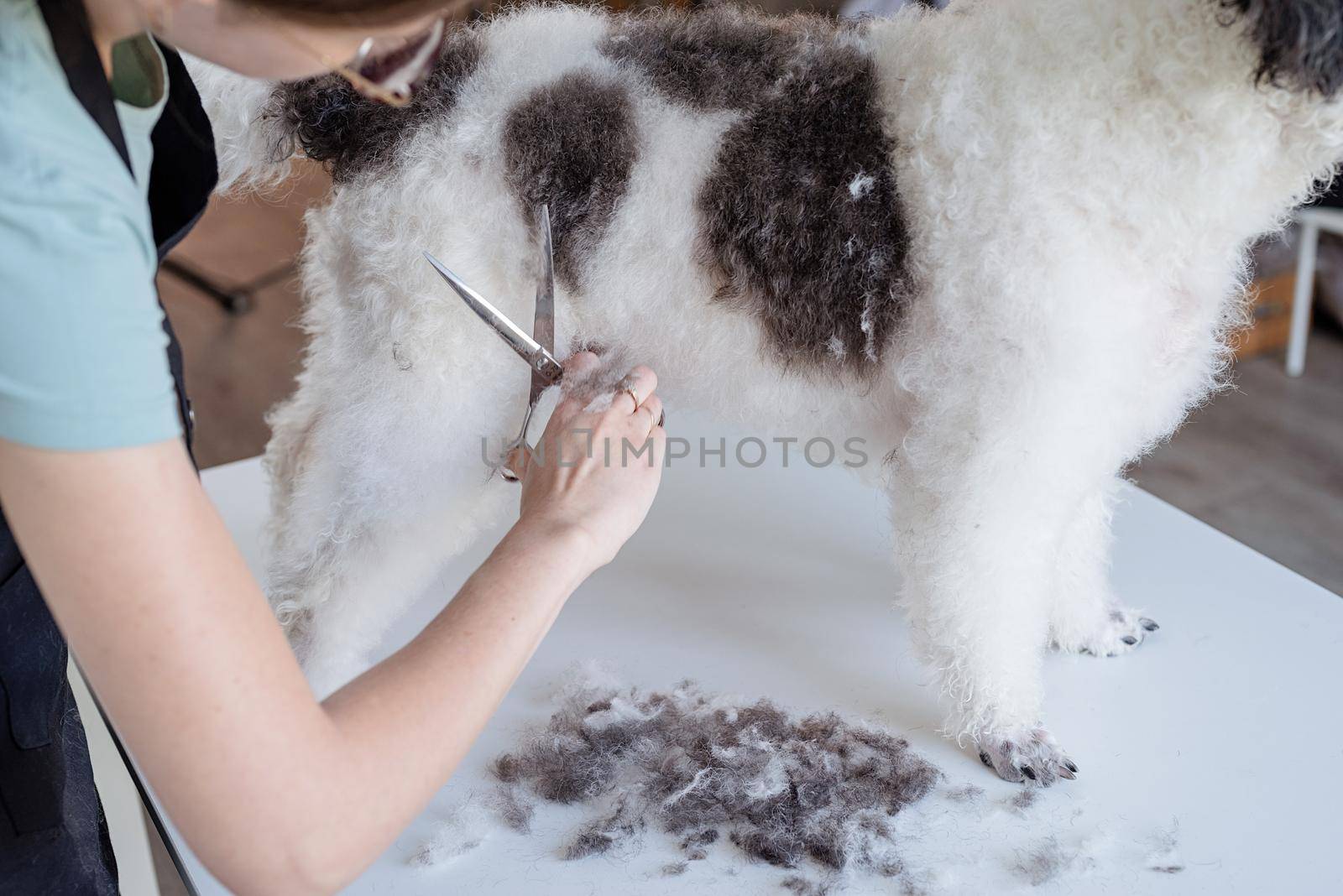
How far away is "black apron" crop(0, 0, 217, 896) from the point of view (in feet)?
2.47

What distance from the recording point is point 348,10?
550 millimetres

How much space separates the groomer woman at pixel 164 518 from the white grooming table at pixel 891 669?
36 cm

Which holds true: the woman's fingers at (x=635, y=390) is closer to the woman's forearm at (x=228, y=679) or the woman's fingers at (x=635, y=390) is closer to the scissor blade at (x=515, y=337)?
the scissor blade at (x=515, y=337)

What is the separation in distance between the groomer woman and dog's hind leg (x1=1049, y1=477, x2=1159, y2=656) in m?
0.74

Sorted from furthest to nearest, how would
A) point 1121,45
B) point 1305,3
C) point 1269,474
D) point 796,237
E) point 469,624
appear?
1. point 1269,474
2. point 796,237
3. point 1121,45
4. point 1305,3
5. point 469,624

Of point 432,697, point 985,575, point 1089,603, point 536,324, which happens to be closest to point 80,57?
point 432,697

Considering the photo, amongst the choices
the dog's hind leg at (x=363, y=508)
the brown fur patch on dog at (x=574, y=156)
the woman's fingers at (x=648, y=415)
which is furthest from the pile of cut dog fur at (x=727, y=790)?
the brown fur patch on dog at (x=574, y=156)

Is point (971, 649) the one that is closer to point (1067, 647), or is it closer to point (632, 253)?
point (1067, 647)

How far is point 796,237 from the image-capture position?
3.34 ft

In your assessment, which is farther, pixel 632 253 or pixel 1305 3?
pixel 632 253

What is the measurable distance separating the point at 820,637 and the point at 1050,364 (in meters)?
0.43

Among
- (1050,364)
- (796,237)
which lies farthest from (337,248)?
(1050,364)

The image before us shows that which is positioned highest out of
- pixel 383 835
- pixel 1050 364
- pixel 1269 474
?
pixel 1050 364

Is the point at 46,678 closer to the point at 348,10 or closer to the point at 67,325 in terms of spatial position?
the point at 67,325
